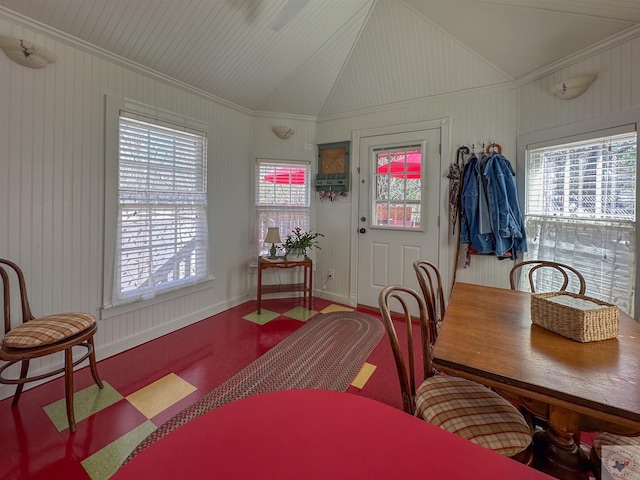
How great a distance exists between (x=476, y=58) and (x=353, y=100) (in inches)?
50.5

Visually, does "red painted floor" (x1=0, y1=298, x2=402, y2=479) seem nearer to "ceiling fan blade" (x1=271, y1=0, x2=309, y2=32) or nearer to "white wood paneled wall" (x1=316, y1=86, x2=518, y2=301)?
"white wood paneled wall" (x1=316, y1=86, x2=518, y2=301)

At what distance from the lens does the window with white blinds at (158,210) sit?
242cm

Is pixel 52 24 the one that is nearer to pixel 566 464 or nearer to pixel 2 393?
pixel 2 393

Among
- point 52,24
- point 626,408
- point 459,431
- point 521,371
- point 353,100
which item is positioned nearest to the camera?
point 626,408

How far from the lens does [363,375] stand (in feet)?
7.06

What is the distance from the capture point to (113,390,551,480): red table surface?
425 millimetres

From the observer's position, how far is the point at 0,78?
1.79m

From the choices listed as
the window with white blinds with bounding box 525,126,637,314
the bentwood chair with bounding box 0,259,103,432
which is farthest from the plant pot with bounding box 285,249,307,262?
the window with white blinds with bounding box 525,126,637,314

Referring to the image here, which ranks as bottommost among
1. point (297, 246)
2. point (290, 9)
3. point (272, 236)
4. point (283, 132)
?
point (297, 246)

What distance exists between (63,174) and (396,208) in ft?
9.75

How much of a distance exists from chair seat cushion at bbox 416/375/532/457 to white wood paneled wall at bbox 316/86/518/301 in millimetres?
1947

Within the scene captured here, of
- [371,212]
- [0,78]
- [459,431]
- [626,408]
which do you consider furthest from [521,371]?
[0,78]

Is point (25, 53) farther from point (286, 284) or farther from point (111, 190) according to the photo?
point (286, 284)

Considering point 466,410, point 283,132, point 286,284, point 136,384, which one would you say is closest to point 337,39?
point 283,132
